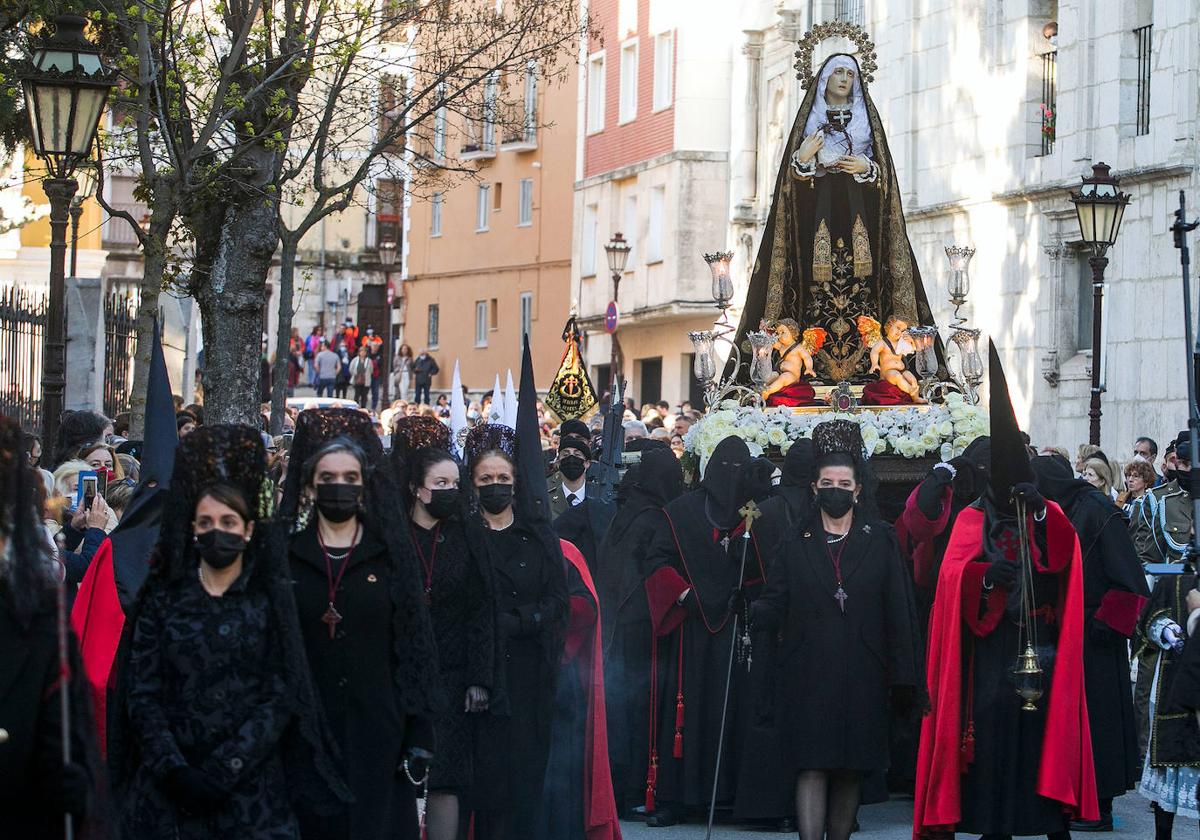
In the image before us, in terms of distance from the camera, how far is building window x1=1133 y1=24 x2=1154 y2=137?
2700 centimetres

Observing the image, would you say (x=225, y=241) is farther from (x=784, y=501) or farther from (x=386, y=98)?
(x=386, y=98)

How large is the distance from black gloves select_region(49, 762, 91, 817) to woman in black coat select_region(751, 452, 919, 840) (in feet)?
14.9

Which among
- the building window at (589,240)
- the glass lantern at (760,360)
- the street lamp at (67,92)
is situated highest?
the building window at (589,240)

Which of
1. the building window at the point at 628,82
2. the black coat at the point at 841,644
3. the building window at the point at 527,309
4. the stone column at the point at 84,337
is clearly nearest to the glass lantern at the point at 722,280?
the black coat at the point at 841,644

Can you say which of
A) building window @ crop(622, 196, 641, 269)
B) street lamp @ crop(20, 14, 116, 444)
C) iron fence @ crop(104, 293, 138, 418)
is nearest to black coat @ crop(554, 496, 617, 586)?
street lamp @ crop(20, 14, 116, 444)

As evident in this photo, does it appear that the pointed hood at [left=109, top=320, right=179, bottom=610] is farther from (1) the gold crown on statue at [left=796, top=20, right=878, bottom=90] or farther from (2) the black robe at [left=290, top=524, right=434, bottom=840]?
(1) the gold crown on statue at [left=796, top=20, right=878, bottom=90]

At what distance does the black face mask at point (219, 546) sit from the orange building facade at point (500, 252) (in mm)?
41811

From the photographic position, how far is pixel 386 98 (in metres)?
25.8

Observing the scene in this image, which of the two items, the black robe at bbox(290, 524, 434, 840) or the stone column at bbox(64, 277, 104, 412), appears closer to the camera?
the black robe at bbox(290, 524, 434, 840)

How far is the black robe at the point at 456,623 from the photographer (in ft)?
28.7

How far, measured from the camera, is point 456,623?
877 cm

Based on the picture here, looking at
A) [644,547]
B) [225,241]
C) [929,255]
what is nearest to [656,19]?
[929,255]

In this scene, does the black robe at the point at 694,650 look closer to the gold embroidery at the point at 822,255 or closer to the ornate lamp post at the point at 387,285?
the gold embroidery at the point at 822,255

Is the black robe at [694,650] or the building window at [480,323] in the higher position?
the building window at [480,323]
